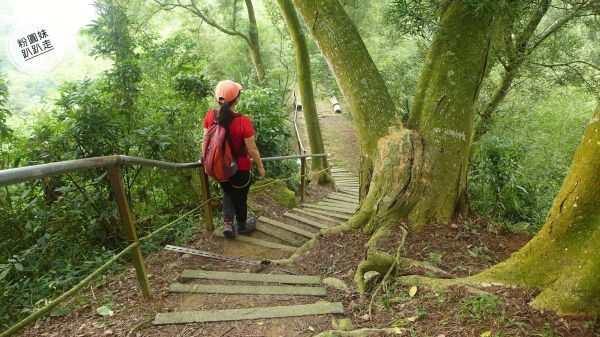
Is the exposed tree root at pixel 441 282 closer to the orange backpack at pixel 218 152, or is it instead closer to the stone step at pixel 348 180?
the orange backpack at pixel 218 152

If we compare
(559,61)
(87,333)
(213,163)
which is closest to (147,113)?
(213,163)

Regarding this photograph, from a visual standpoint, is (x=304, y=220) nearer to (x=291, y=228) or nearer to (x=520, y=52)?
(x=291, y=228)

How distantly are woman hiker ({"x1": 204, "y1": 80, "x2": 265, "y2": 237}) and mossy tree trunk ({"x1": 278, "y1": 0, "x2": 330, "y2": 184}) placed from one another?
4965mm

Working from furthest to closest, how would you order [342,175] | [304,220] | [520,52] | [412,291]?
[342,175] < [520,52] < [304,220] < [412,291]

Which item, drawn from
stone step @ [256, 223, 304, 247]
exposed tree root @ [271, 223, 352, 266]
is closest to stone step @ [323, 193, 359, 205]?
stone step @ [256, 223, 304, 247]

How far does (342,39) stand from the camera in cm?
414

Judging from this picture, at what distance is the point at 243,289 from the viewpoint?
8.75 feet

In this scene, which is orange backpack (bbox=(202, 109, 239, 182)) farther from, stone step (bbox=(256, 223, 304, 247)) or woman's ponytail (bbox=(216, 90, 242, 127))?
stone step (bbox=(256, 223, 304, 247))

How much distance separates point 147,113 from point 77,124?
48.3 inches

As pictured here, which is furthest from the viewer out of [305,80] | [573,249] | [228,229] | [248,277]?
[305,80]

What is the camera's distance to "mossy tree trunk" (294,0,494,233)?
361cm

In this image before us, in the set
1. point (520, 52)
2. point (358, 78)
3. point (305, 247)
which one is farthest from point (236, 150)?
point (520, 52)

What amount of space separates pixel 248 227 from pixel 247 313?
73.9 inches

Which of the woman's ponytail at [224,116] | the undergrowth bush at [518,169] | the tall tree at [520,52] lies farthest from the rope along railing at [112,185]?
the tall tree at [520,52]
